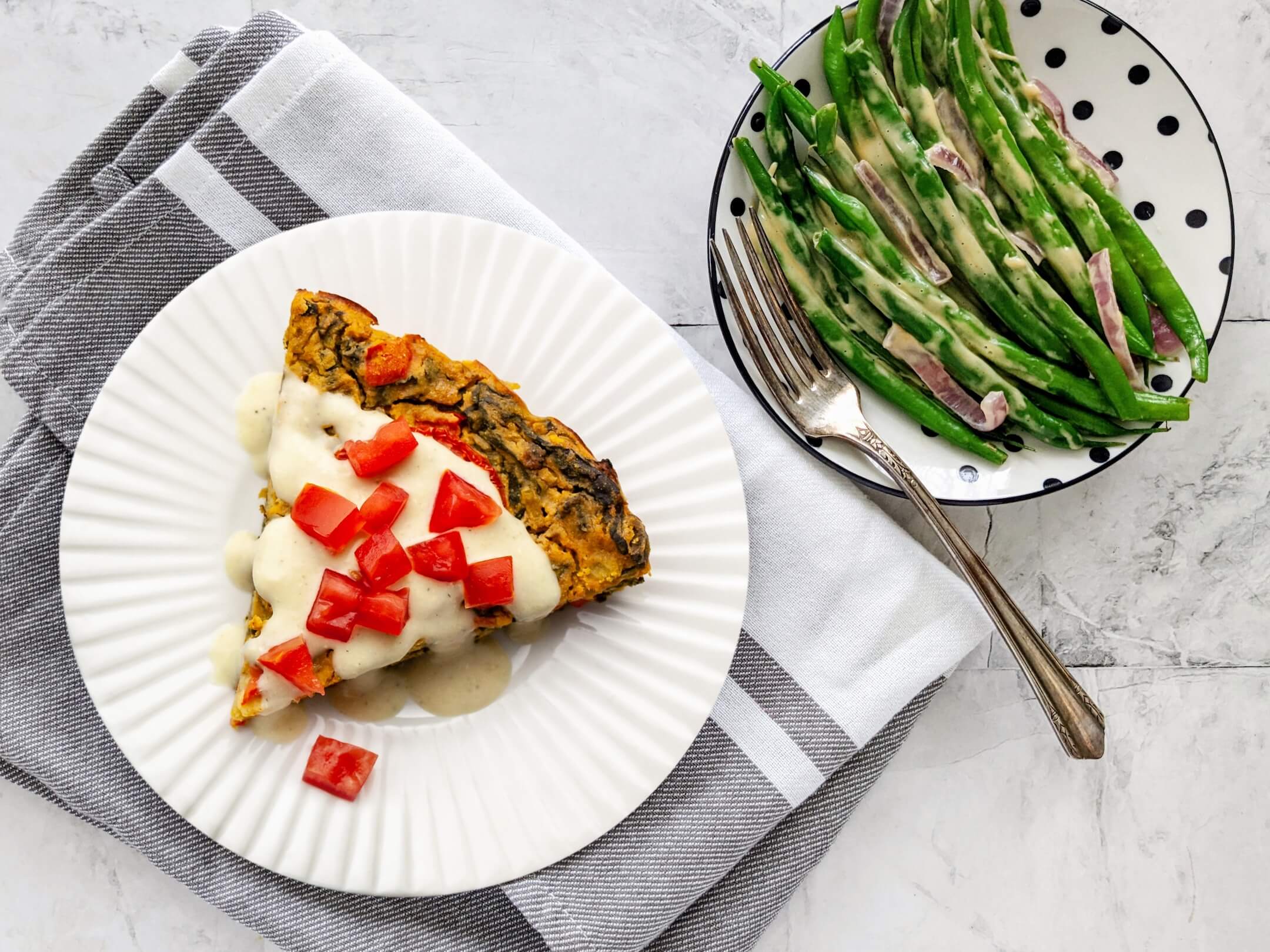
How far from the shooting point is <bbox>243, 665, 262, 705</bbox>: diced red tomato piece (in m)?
2.91

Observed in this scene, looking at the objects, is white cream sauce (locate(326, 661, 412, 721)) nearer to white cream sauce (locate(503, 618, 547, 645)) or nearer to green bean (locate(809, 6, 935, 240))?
white cream sauce (locate(503, 618, 547, 645))

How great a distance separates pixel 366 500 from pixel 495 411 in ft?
1.54

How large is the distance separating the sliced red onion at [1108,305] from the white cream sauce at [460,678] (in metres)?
2.33

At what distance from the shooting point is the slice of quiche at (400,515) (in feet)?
9.42

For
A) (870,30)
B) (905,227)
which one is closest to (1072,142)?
(905,227)

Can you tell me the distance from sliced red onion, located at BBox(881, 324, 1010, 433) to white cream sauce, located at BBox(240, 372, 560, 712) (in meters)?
1.46

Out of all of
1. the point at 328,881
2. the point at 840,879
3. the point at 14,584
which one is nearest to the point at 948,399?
the point at 840,879

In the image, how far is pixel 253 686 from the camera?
2912 millimetres

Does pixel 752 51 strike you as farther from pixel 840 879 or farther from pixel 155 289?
pixel 840 879

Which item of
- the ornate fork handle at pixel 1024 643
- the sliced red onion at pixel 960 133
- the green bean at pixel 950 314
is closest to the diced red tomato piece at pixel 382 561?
the ornate fork handle at pixel 1024 643

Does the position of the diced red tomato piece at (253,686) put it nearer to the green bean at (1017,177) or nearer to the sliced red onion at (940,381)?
the sliced red onion at (940,381)

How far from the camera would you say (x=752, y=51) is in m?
3.87

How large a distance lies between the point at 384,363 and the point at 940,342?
186 cm

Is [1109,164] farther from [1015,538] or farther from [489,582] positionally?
[489,582]
